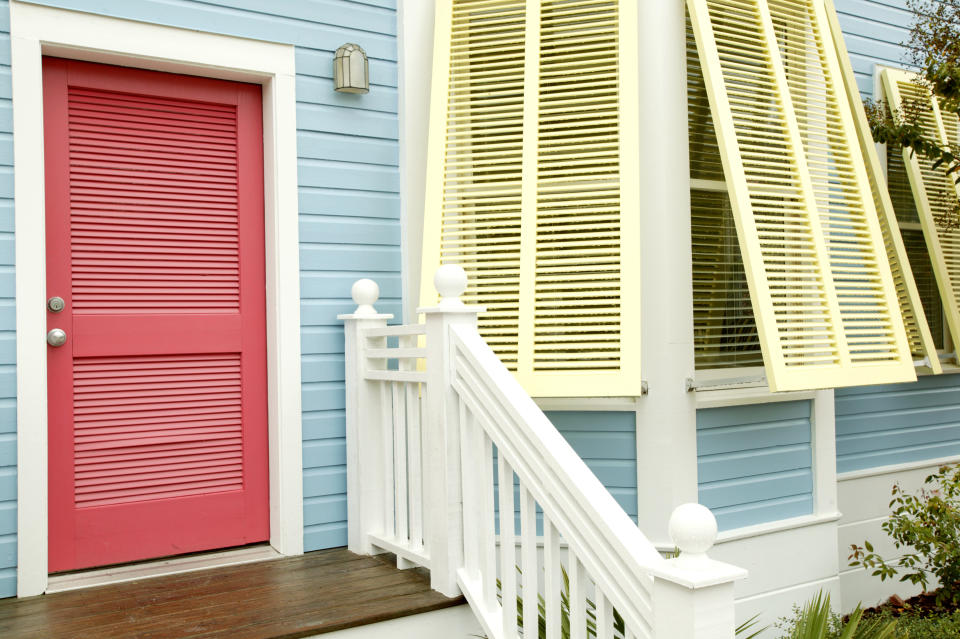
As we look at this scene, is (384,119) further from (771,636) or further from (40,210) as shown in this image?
(771,636)

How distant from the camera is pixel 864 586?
4609 millimetres

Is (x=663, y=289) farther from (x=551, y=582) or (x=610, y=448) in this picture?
(x=551, y=582)

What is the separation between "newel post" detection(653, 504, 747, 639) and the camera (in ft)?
5.82

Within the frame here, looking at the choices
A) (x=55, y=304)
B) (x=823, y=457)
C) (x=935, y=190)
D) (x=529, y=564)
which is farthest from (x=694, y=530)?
(x=935, y=190)

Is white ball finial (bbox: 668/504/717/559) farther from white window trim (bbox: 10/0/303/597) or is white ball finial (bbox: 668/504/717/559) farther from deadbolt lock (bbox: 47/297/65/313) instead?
deadbolt lock (bbox: 47/297/65/313)

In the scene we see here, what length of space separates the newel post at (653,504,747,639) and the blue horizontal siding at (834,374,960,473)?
3199 mm

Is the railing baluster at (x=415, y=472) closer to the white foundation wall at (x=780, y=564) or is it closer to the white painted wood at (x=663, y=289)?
the white painted wood at (x=663, y=289)

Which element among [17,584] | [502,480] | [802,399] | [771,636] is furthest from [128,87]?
[771,636]

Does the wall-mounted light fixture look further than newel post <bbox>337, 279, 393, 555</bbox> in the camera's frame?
Yes

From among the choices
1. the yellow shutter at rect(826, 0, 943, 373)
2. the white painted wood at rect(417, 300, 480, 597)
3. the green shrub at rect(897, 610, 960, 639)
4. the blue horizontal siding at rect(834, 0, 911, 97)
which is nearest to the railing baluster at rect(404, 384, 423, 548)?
the white painted wood at rect(417, 300, 480, 597)

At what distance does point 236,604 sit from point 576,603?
3.83ft

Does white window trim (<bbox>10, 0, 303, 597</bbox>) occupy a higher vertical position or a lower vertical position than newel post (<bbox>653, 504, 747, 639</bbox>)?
higher

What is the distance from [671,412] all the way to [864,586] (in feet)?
6.55

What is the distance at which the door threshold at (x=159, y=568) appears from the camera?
9.84ft
